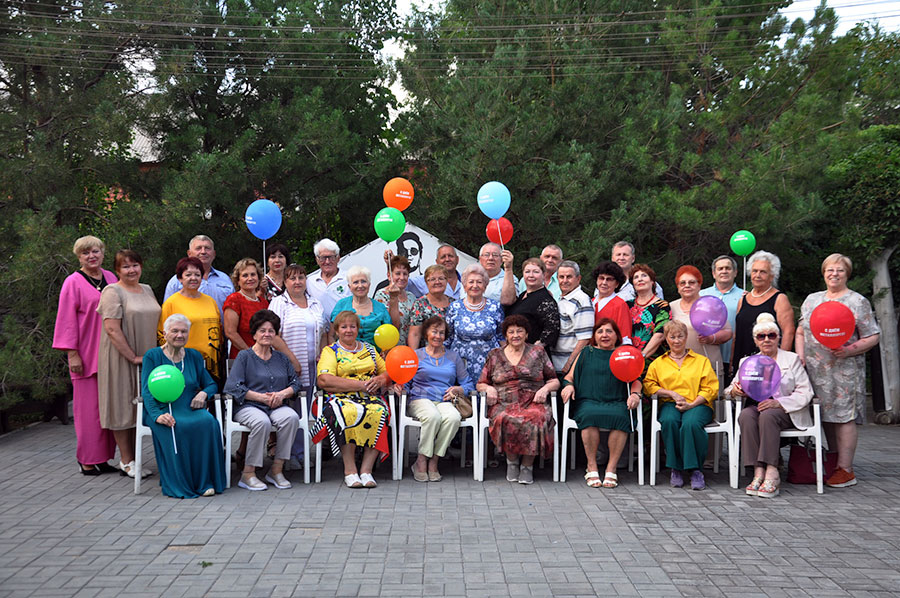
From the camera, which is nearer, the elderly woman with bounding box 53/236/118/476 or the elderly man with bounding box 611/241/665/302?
the elderly woman with bounding box 53/236/118/476

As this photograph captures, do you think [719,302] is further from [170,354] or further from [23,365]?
[23,365]

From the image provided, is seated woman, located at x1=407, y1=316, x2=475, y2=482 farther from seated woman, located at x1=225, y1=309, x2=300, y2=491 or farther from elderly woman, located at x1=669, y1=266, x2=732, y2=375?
elderly woman, located at x1=669, y1=266, x2=732, y2=375

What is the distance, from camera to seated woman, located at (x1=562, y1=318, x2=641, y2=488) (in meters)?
5.67

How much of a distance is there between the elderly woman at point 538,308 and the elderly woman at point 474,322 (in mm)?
205

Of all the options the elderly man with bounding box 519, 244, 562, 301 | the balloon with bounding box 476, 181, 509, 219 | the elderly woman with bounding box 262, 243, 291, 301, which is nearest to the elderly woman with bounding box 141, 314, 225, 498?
the elderly woman with bounding box 262, 243, 291, 301

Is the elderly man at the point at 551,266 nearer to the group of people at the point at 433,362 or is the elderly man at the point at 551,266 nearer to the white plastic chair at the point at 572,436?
the group of people at the point at 433,362

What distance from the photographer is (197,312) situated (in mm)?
5855

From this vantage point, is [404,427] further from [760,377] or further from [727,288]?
[727,288]

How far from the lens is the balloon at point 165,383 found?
5.20 meters

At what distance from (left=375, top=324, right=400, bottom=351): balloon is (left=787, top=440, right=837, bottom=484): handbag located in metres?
3.05

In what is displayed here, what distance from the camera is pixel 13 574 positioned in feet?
12.6

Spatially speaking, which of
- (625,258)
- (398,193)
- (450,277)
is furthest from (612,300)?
(398,193)

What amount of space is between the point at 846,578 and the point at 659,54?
6872 mm

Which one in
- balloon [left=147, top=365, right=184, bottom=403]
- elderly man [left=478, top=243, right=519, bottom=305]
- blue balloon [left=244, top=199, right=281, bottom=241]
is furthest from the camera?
blue balloon [left=244, top=199, right=281, bottom=241]
